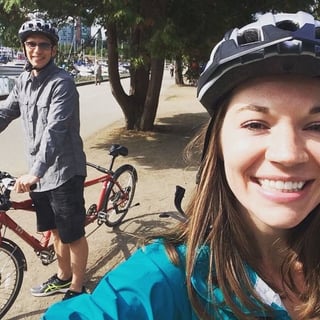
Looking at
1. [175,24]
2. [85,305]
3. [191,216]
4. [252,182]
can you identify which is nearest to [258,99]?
[252,182]

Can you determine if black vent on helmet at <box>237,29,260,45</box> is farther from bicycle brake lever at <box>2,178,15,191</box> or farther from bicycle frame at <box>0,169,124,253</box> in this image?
bicycle frame at <box>0,169,124,253</box>

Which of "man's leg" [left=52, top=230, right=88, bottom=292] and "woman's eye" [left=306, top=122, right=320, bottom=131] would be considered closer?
"woman's eye" [left=306, top=122, right=320, bottom=131]

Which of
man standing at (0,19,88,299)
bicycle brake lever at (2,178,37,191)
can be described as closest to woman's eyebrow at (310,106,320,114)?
man standing at (0,19,88,299)

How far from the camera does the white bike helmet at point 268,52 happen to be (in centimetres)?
122

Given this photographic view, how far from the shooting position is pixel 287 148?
47.1 inches

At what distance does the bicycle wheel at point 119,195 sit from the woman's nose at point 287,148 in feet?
12.4

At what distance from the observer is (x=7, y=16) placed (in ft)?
28.9

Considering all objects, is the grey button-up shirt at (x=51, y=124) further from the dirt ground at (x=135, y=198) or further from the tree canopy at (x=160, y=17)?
the tree canopy at (x=160, y=17)

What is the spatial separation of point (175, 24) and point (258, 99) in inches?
280

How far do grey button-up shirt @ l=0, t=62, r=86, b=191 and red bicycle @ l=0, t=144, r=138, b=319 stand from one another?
0.26 m

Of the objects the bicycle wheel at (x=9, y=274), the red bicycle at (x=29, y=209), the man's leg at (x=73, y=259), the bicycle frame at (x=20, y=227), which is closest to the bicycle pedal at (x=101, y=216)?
the red bicycle at (x=29, y=209)

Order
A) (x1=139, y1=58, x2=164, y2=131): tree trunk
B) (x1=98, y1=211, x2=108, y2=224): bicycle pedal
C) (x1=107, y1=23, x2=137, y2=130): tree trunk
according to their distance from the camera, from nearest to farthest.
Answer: (x1=98, y1=211, x2=108, y2=224): bicycle pedal → (x1=139, y1=58, x2=164, y2=131): tree trunk → (x1=107, y1=23, x2=137, y2=130): tree trunk

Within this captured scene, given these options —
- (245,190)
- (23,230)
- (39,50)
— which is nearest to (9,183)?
(23,230)

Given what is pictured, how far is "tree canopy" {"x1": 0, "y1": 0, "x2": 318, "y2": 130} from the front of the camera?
24.8 feet
